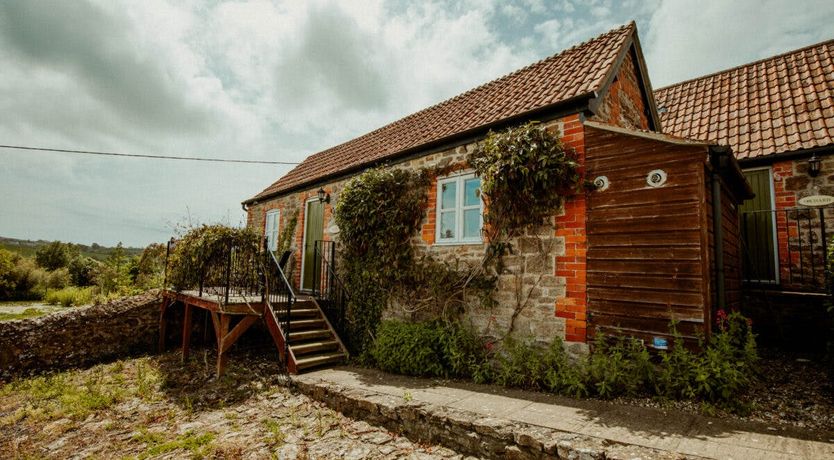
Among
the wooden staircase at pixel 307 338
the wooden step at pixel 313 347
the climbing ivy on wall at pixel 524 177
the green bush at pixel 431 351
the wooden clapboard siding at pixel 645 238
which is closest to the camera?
the wooden clapboard siding at pixel 645 238

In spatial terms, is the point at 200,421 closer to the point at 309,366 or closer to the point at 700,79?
the point at 309,366

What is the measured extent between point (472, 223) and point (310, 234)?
5424 millimetres

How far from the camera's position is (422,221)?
23.6ft

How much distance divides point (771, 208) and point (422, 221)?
6.47m

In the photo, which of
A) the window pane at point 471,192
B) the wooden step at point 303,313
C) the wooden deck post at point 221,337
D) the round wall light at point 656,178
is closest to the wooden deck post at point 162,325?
the wooden deck post at point 221,337

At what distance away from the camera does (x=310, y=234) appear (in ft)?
34.0

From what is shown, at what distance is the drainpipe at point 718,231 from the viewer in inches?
192

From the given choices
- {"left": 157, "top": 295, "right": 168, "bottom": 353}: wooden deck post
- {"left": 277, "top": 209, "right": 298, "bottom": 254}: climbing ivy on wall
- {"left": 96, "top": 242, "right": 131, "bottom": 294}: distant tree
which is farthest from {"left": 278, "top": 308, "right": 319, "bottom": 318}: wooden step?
{"left": 96, "top": 242, "right": 131, "bottom": 294}: distant tree

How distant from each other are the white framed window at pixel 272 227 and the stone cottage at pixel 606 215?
5.87 m

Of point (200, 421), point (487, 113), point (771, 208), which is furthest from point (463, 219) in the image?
point (771, 208)

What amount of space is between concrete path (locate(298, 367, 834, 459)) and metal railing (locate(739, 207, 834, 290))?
4.60 metres

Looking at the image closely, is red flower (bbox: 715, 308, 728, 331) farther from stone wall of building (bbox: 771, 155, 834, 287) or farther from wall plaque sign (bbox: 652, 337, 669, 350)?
stone wall of building (bbox: 771, 155, 834, 287)

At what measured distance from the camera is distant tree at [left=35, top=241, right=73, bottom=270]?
20.1 m

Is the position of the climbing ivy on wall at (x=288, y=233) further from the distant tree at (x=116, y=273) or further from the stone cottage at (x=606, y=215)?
the distant tree at (x=116, y=273)
